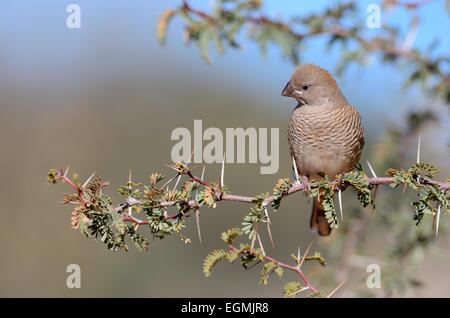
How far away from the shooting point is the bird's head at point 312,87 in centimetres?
516

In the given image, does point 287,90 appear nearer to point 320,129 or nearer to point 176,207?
point 320,129

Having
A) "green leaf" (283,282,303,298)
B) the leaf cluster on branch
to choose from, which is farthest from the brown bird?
"green leaf" (283,282,303,298)

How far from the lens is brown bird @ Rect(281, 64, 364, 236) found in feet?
16.5

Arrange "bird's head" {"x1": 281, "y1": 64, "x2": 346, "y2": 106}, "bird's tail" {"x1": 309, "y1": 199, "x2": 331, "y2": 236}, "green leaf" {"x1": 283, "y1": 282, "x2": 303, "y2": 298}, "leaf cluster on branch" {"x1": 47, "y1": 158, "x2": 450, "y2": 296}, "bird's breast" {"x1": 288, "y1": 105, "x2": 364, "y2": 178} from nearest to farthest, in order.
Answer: "leaf cluster on branch" {"x1": 47, "y1": 158, "x2": 450, "y2": 296} → "green leaf" {"x1": 283, "y1": 282, "x2": 303, "y2": 298} → "bird's breast" {"x1": 288, "y1": 105, "x2": 364, "y2": 178} → "bird's head" {"x1": 281, "y1": 64, "x2": 346, "y2": 106} → "bird's tail" {"x1": 309, "y1": 199, "x2": 331, "y2": 236}

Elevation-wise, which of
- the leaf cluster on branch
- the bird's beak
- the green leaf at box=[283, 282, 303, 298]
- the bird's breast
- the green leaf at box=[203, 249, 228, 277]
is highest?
the bird's beak

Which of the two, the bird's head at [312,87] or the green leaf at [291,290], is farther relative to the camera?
the bird's head at [312,87]

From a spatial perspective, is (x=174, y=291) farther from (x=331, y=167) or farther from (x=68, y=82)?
(x=68, y=82)

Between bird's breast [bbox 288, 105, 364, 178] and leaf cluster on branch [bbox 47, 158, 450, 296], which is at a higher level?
bird's breast [bbox 288, 105, 364, 178]

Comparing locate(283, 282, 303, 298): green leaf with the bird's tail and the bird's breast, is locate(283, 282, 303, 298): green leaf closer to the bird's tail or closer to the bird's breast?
the bird's breast

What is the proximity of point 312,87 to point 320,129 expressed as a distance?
1.09 ft

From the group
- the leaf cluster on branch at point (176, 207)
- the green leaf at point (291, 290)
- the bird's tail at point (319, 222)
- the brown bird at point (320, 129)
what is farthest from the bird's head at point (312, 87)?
the green leaf at point (291, 290)

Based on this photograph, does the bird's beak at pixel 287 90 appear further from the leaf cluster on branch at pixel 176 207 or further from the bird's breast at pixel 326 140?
the leaf cluster on branch at pixel 176 207
